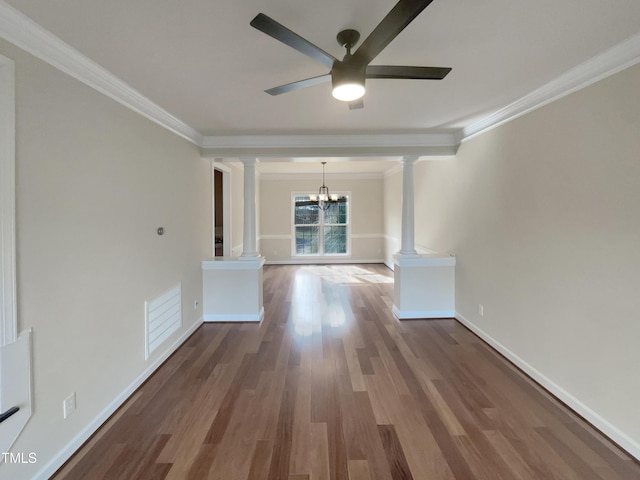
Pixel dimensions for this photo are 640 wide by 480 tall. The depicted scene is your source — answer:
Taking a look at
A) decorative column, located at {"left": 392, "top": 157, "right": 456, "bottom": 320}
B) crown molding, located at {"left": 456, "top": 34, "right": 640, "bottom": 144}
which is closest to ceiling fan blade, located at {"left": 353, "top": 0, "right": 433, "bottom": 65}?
crown molding, located at {"left": 456, "top": 34, "right": 640, "bottom": 144}

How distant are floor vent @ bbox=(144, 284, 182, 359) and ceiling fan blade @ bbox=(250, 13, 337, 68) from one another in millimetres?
2368

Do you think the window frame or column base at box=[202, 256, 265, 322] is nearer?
column base at box=[202, 256, 265, 322]

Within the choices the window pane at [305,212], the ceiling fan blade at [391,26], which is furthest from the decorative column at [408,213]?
the window pane at [305,212]

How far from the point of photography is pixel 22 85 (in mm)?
1527

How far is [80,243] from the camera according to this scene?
190cm

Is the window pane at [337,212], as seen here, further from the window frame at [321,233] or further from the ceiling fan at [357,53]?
the ceiling fan at [357,53]

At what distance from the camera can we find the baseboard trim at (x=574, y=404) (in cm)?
184

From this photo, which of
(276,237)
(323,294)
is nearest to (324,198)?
(276,237)

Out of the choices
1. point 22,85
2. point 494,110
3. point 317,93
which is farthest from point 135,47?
point 494,110

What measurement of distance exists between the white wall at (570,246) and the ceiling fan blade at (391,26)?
1615 mm

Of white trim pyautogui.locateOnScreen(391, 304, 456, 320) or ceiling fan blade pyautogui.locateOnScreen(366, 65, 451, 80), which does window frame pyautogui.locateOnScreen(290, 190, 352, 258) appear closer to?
white trim pyautogui.locateOnScreen(391, 304, 456, 320)

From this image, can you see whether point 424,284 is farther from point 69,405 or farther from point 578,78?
point 69,405

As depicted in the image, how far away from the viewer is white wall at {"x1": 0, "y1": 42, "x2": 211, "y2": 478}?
1.57m

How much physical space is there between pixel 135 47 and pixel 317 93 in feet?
4.21
